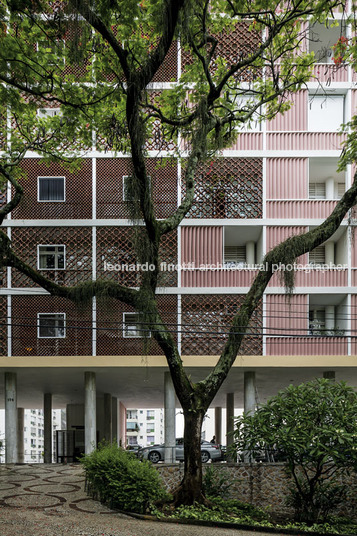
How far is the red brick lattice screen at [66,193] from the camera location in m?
20.2

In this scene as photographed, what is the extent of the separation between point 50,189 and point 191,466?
12516 mm

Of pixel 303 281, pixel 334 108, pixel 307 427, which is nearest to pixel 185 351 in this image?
pixel 303 281

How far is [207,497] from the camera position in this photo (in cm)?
1194

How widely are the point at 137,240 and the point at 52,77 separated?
363 cm

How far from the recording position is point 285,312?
19.9m

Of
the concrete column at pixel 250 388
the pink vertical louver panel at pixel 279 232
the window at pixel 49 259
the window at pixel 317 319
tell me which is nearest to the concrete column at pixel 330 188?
the pink vertical louver panel at pixel 279 232

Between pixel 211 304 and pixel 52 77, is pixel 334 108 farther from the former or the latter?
pixel 52 77

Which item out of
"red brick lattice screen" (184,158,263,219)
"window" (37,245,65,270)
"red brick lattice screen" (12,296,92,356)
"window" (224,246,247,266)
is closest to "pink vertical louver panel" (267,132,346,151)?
"red brick lattice screen" (184,158,263,219)

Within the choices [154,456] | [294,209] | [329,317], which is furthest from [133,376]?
[294,209]

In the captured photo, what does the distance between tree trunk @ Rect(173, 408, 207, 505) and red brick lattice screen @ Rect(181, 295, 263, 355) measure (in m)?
8.25

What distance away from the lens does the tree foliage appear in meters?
10.9

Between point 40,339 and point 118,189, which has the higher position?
point 118,189

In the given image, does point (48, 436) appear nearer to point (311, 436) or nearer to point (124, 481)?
point (124, 481)

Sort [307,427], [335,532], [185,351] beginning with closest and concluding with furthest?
[335,532] < [307,427] < [185,351]
